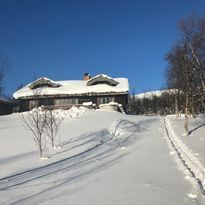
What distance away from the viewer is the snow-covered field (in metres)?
8.80

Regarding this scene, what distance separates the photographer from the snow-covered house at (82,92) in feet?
165

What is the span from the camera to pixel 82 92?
50500 mm

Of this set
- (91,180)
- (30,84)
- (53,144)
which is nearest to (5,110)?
(30,84)

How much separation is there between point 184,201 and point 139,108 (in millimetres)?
63564

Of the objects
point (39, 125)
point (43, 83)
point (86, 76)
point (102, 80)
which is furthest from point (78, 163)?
point (86, 76)

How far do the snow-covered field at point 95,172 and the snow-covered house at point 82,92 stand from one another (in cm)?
2731

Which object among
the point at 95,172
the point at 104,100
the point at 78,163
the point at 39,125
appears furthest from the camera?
the point at 104,100

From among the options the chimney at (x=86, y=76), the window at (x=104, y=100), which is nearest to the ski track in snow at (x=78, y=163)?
the window at (x=104, y=100)

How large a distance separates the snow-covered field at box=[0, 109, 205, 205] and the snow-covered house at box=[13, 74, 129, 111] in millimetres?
27311

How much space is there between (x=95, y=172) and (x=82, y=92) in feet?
127

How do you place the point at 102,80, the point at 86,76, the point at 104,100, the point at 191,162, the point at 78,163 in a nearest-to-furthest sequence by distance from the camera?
the point at 191,162 → the point at 78,163 → the point at 104,100 → the point at 102,80 → the point at 86,76

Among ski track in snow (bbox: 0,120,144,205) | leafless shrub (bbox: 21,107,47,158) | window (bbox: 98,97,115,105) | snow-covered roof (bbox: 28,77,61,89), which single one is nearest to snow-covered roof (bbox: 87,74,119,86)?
window (bbox: 98,97,115,105)

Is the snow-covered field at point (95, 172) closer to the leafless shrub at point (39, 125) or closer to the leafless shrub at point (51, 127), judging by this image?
the leafless shrub at point (39, 125)

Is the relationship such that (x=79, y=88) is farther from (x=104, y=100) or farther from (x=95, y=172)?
(x=95, y=172)
